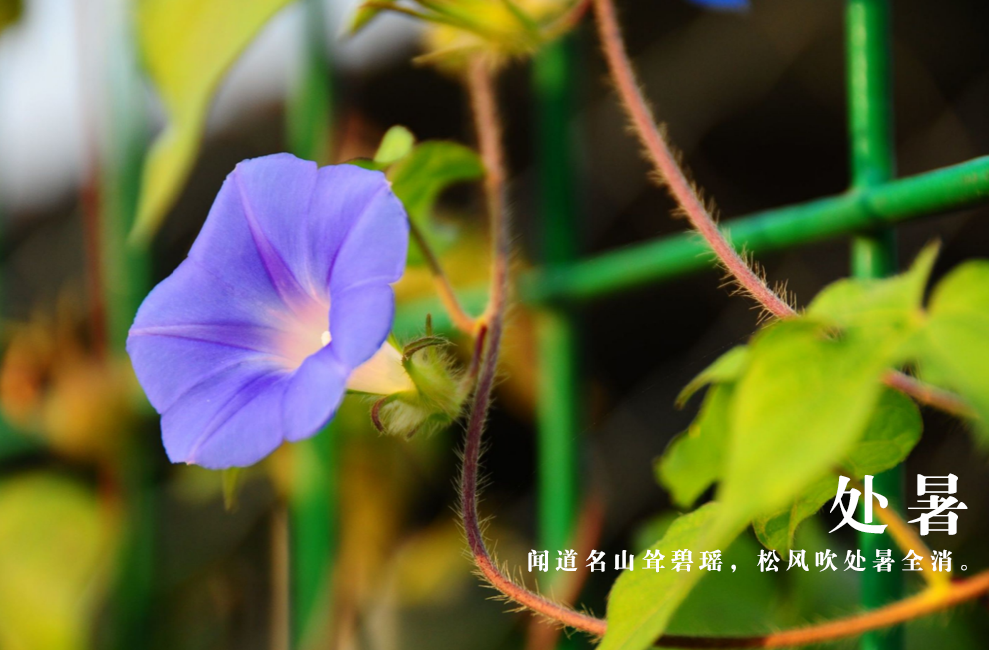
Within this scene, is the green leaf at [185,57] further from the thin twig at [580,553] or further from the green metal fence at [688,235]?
the thin twig at [580,553]

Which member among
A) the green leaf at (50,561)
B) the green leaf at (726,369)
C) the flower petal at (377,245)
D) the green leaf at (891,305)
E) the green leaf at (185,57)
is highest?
the green leaf at (185,57)

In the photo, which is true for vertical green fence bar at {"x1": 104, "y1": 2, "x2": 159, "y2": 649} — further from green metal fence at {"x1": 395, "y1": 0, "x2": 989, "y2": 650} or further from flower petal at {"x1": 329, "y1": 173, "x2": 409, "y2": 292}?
flower petal at {"x1": 329, "y1": 173, "x2": 409, "y2": 292}

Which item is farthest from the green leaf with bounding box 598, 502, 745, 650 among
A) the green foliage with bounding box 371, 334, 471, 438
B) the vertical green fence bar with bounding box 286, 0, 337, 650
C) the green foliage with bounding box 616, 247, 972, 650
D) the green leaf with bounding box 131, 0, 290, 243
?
the vertical green fence bar with bounding box 286, 0, 337, 650

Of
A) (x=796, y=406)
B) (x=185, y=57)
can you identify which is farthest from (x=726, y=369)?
(x=185, y=57)

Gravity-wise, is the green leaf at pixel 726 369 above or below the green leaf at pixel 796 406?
above

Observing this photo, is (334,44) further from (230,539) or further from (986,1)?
(986,1)

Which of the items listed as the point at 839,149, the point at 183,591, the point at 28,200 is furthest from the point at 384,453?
the point at 28,200

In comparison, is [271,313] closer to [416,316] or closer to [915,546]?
[915,546]

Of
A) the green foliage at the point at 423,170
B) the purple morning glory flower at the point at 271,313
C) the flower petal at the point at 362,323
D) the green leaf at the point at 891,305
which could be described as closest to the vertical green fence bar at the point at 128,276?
the green foliage at the point at 423,170
